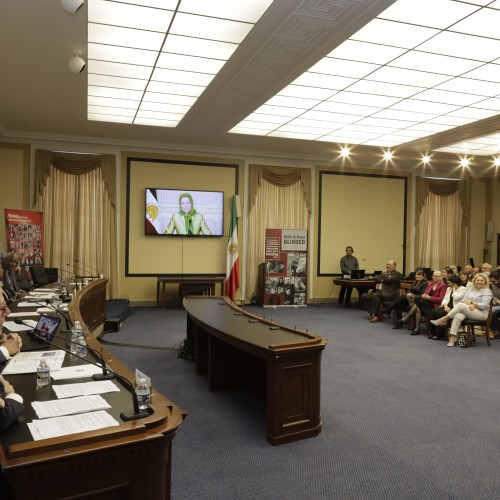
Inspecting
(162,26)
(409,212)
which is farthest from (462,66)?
(409,212)

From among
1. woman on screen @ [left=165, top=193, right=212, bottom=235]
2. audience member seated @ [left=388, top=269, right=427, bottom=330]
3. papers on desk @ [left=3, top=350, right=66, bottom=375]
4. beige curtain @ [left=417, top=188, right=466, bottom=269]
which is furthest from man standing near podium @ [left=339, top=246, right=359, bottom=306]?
papers on desk @ [left=3, top=350, right=66, bottom=375]

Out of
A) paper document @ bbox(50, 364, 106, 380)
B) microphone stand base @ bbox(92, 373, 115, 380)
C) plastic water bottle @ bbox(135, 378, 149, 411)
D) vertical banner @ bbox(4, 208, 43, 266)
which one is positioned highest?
vertical banner @ bbox(4, 208, 43, 266)

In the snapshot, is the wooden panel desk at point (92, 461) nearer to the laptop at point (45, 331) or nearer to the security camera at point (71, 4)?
the laptop at point (45, 331)

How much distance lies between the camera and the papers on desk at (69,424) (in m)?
1.69

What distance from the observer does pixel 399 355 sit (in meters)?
6.30

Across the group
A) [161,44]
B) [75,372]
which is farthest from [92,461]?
[161,44]

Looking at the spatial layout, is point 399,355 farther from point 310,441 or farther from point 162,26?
point 162,26

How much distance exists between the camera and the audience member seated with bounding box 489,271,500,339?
7.52m

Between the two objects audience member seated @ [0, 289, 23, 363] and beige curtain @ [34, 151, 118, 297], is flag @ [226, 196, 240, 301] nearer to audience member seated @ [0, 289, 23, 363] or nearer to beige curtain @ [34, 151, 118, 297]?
beige curtain @ [34, 151, 118, 297]

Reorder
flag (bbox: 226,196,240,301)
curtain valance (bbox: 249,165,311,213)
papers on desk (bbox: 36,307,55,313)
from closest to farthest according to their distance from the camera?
papers on desk (bbox: 36,307,55,313) → flag (bbox: 226,196,240,301) → curtain valance (bbox: 249,165,311,213)

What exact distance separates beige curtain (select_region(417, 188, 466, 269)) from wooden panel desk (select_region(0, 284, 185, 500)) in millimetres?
11642

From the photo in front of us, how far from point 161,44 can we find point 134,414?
4.45m

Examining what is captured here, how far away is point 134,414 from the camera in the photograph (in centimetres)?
183

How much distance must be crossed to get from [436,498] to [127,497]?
1.96 meters
